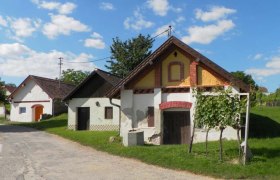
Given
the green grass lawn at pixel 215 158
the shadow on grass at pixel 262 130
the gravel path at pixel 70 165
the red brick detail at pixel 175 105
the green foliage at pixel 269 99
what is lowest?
the gravel path at pixel 70 165

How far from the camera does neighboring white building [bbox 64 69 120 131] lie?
106 ft

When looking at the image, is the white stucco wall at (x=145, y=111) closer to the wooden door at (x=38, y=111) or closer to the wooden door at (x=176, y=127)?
the wooden door at (x=176, y=127)

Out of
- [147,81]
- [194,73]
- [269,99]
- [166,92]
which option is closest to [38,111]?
[147,81]

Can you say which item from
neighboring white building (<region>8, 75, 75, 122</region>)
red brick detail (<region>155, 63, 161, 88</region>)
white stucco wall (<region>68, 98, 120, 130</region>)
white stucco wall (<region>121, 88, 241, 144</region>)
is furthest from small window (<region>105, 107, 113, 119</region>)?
neighboring white building (<region>8, 75, 75, 122</region>)

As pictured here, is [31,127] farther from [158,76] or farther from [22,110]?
[158,76]

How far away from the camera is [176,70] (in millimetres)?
21703

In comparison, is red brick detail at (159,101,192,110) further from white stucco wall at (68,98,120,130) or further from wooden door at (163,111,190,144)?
white stucco wall at (68,98,120,130)

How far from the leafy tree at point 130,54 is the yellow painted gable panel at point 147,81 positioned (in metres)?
37.3

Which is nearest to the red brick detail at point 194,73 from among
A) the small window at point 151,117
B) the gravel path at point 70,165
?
the small window at point 151,117

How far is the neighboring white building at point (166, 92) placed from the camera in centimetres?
2094

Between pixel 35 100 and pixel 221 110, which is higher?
pixel 35 100

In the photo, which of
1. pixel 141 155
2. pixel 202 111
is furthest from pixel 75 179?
pixel 202 111

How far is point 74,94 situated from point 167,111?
14.2 m

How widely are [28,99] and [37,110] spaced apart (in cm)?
178
